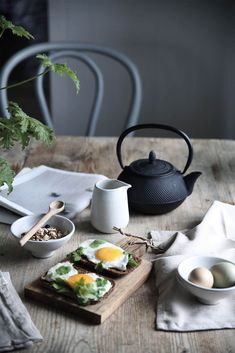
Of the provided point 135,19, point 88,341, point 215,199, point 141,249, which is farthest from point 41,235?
point 135,19

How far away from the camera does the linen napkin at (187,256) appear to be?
1127 mm

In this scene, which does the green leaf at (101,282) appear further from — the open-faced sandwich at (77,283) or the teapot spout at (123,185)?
the teapot spout at (123,185)

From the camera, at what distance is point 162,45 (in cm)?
335

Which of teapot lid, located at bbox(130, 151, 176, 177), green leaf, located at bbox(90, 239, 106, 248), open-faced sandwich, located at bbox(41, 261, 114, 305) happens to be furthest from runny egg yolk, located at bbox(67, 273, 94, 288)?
teapot lid, located at bbox(130, 151, 176, 177)

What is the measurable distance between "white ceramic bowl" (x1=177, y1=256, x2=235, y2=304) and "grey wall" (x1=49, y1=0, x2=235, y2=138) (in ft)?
7.53

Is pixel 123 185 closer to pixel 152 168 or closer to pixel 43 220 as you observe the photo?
pixel 152 168

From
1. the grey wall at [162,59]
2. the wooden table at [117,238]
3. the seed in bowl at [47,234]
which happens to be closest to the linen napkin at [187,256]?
the wooden table at [117,238]

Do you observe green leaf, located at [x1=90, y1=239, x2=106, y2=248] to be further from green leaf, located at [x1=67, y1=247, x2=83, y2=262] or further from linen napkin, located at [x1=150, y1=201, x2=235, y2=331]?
linen napkin, located at [x1=150, y1=201, x2=235, y2=331]

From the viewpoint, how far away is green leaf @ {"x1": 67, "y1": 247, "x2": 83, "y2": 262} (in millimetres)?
1262

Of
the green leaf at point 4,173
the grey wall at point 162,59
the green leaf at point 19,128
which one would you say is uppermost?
the green leaf at point 19,128

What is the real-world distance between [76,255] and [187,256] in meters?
0.25

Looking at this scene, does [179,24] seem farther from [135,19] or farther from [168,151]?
[168,151]

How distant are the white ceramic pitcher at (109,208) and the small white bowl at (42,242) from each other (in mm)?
110

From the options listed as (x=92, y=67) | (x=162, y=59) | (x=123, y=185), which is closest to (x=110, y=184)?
(x=123, y=185)
